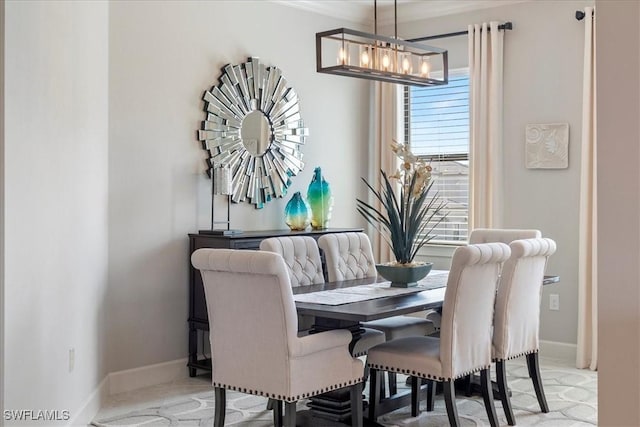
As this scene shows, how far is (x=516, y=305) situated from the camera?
14.0ft

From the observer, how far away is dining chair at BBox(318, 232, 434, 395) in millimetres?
4426

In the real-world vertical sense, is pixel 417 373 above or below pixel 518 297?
below

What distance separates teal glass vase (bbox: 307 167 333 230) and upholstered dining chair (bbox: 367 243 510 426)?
2.01 meters

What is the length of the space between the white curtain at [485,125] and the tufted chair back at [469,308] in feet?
7.19

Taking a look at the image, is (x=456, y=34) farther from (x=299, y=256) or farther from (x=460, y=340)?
(x=460, y=340)

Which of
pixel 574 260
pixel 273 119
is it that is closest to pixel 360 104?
pixel 273 119

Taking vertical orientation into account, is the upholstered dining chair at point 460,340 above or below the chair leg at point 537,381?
above

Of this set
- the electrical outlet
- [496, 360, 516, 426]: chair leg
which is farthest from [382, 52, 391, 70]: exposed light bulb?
the electrical outlet

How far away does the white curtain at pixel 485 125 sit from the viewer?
607 centimetres

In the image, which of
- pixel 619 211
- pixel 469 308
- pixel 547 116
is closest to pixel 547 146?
pixel 547 116

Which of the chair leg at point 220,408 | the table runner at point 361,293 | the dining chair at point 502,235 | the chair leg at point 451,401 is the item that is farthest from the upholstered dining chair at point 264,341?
the dining chair at point 502,235

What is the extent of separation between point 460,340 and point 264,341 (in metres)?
1.02

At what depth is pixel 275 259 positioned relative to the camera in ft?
10.8

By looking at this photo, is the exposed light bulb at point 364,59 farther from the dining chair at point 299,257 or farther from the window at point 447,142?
the window at point 447,142
